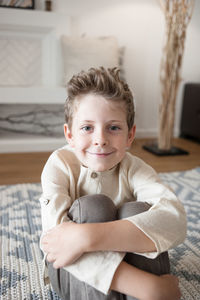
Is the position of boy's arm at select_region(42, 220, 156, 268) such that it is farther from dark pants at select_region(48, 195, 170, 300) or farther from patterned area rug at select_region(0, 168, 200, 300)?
patterned area rug at select_region(0, 168, 200, 300)

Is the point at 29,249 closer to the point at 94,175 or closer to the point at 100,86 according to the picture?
the point at 94,175

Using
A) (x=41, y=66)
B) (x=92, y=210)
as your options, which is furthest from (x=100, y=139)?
(x=41, y=66)

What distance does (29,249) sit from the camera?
936 millimetres

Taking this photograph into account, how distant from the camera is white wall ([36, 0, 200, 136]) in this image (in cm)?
242

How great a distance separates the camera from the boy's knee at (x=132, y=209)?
0.65 meters

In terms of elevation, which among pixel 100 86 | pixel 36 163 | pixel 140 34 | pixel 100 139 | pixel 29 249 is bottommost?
pixel 36 163

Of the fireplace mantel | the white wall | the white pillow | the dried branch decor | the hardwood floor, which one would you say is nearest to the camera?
the hardwood floor

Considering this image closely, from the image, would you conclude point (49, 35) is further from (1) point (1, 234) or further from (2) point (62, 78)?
(1) point (1, 234)

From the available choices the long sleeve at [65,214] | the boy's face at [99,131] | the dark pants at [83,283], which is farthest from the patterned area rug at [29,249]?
the boy's face at [99,131]

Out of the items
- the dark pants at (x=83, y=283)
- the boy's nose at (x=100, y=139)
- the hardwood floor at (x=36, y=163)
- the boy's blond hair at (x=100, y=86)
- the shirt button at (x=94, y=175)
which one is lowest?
the hardwood floor at (x=36, y=163)

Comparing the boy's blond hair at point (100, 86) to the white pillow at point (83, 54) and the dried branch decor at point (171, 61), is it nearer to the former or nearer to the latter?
the dried branch decor at point (171, 61)

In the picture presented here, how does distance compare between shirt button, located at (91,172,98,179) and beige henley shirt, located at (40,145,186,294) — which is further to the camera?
shirt button, located at (91,172,98,179)

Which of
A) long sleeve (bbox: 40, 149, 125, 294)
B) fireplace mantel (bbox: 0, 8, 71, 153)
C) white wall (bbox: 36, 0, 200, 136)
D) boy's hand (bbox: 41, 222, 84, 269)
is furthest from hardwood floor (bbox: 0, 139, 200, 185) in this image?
boy's hand (bbox: 41, 222, 84, 269)

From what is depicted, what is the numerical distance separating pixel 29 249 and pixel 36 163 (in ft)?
3.32
